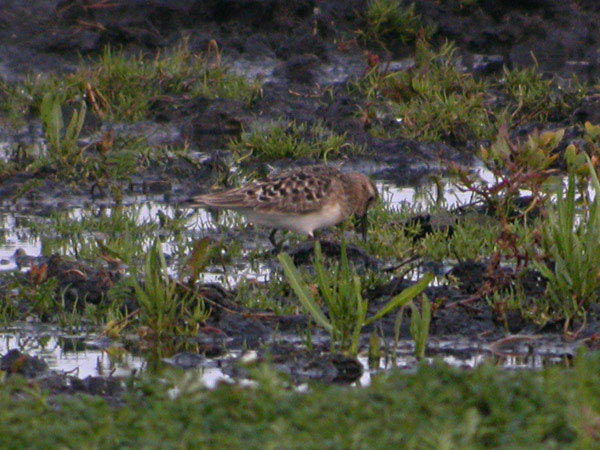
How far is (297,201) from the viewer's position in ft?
30.1

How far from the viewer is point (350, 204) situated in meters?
9.52

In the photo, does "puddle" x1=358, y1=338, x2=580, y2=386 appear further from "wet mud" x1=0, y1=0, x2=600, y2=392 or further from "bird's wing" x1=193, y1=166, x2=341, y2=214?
"bird's wing" x1=193, y1=166, x2=341, y2=214

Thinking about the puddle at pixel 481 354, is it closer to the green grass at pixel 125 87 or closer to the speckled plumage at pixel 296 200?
the speckled plumage at pixel 296 200

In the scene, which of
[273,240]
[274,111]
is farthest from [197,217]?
[274,111]

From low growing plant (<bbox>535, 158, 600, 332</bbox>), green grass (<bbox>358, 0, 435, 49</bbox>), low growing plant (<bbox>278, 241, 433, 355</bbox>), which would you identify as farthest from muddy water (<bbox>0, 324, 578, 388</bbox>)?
green grass (<bbox>358, 0, 435, 49</bbox>)

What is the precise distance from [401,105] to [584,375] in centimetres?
864

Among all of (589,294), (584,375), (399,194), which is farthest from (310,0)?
(584,375)

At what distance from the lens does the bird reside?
9.17m

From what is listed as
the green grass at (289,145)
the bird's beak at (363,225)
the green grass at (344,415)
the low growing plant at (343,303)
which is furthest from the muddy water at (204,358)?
the green grass at (289,145)

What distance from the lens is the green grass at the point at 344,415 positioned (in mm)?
4512

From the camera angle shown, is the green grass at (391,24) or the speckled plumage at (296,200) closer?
the speckled plumage at (296,200)

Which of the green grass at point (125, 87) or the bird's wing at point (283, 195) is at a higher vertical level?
the green grass at point (125, 87)

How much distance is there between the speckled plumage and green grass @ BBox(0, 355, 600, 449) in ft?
13.2

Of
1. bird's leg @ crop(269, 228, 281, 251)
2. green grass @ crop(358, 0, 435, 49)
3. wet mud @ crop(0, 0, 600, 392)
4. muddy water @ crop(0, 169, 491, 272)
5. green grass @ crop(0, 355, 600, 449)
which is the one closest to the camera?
green grass @ crop(0, 355, 600, 449)
